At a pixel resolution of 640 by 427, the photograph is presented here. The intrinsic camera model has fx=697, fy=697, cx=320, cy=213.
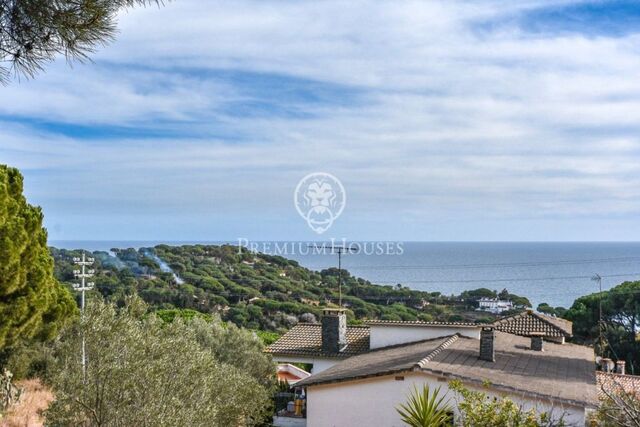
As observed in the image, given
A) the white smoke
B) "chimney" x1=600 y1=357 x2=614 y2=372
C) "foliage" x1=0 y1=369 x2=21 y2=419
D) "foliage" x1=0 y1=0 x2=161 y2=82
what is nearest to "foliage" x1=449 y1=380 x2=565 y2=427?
"foliage" x1=0 y1=0 x2=161 y2=82

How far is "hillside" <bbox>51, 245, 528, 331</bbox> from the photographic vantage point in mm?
48594

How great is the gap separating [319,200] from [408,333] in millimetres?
7906

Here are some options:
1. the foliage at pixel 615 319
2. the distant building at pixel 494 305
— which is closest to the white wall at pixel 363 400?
the foliage at pixel 615 319

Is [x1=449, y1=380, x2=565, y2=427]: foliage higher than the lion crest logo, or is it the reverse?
the lion crest logo

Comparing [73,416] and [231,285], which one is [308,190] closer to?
[73,416]

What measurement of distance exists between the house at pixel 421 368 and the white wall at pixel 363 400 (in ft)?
0.07

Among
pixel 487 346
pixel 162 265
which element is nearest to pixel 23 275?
pixel 487 346

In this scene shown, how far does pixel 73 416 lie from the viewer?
388 inches

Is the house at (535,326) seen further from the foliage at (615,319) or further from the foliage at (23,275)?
the foliage at (23,275)

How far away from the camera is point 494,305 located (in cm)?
6106

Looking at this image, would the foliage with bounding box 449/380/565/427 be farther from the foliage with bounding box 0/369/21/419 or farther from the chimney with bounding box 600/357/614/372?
the chimney with bounding box 600/357/614/372

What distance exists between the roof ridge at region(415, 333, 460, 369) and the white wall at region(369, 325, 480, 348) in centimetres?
46

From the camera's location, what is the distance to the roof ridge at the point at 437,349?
1571cm

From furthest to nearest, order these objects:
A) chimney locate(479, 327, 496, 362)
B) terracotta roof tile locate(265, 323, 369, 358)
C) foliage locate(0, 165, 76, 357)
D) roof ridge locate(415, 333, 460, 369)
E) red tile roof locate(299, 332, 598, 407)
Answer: terracotta roof tile locate(265, 323, 369, 358), foliage locate(0, 165, 76, 357), chimney locate(479, 327, 496, 362), roof ridge locate(415, 333, 460, 369), red tile roof locate(299, 332, 598, 407)
